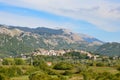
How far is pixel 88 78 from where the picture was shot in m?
133

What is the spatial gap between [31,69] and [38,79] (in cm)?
9967

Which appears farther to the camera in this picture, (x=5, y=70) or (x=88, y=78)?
(x=5, y=70)

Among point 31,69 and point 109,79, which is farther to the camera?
point 31,69

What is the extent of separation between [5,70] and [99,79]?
78.4 metres

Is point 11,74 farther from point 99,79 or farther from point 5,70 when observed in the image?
point 99,79

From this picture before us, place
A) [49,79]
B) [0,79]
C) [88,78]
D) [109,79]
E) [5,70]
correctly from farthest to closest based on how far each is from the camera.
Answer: [5,70] < [88,78] < [0,79] < [109,79] < [49,79]

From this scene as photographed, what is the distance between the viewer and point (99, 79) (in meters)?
109

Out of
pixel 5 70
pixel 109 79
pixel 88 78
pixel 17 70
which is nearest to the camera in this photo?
pixel 109 79

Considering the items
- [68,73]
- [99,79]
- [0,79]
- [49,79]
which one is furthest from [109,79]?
[68,73]

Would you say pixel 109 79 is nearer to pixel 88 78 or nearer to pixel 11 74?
pixel 88 78

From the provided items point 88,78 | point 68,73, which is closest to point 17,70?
point 68,73

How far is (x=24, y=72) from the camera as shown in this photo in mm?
188250

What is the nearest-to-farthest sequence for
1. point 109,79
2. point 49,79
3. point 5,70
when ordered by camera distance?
point 49,79 → point 109,79 → point 5,70

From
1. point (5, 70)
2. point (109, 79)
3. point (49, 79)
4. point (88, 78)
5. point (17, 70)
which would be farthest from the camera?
point (17, 70)
